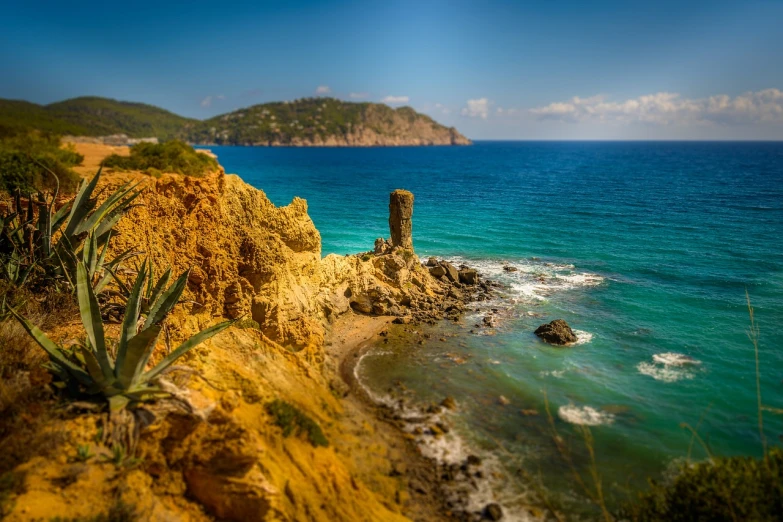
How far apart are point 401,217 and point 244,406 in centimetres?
1861

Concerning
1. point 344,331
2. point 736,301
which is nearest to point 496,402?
point 344,331

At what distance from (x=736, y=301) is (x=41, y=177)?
36.7 metres

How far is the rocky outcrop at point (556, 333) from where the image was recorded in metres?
19.9

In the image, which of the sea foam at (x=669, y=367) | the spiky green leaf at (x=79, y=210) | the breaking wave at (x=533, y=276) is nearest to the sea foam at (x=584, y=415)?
the sea foam at (x=669, y=367)

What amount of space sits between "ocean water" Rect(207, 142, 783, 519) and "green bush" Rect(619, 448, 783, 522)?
2.59 m

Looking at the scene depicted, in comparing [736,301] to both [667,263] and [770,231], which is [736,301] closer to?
[667,263]

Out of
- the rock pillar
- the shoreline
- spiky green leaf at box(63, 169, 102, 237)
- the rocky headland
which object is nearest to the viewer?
the rocky headland

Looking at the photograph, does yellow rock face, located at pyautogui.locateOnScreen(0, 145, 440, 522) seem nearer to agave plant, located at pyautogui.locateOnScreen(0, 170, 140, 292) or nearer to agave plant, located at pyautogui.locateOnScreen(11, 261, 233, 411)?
agave plant, located at pyautogui.locateOnScreen(11, 261, 233, 411)

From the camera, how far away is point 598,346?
777 inches

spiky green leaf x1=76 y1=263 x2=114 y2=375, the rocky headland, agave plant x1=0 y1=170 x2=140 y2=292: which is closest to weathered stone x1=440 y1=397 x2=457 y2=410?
the rocky headland

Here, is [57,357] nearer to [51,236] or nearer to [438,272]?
[51,236]

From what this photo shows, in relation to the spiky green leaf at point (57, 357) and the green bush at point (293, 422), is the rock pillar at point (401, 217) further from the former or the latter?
the spiky green leaf at point (57, 357)

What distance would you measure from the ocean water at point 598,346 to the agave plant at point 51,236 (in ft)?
32.3

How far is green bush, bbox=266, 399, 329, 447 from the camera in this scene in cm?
945
